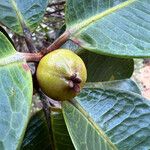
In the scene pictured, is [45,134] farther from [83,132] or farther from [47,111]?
[83,132]

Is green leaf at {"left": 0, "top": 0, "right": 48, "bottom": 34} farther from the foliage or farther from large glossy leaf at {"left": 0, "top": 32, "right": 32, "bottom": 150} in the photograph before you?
large glossy leaf at {"left": 0, "top": 32, "right": 32, "bottom": 150}

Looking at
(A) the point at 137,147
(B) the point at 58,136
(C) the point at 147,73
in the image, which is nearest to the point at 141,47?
(A) the point at 137,147

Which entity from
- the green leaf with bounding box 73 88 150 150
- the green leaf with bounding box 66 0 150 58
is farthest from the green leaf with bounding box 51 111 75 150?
the green leaf with bounding box 66 0 150 58

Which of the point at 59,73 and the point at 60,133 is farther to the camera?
the point at 60,133

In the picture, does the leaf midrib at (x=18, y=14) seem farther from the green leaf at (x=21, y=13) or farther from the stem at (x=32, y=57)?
the stem at (x=32, y=57)

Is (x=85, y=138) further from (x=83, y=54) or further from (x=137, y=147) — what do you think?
(x=83, y=54)

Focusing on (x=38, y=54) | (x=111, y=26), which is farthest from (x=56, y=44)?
(x=111, y=26)

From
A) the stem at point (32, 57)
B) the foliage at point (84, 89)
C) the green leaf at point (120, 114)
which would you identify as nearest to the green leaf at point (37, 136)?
the foliage at point (84, 89)
